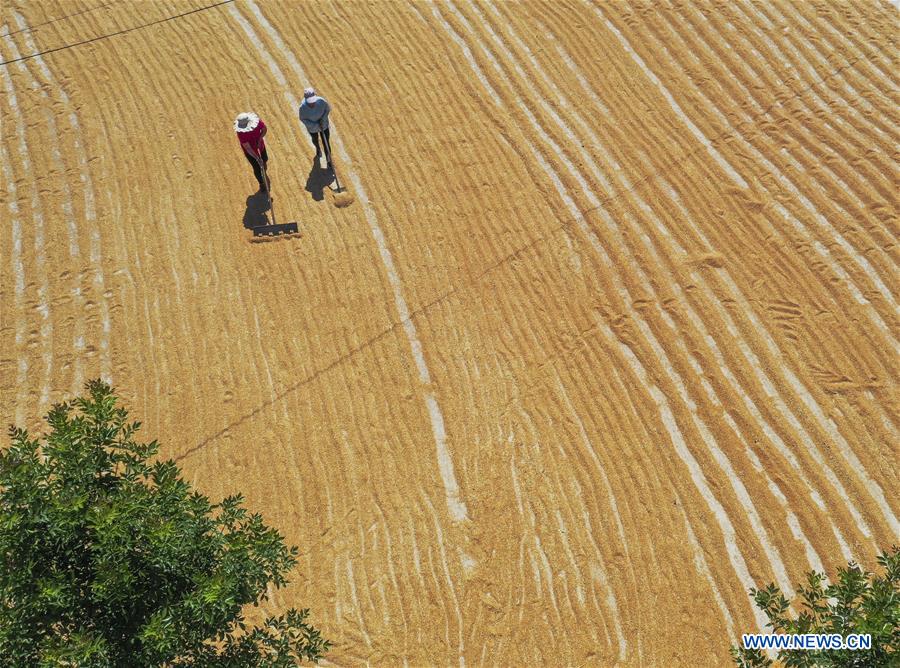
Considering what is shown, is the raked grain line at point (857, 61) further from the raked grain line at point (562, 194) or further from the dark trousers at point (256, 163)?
the dark trousers at point (256, 163)

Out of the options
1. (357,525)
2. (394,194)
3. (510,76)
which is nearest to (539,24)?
(510,76)

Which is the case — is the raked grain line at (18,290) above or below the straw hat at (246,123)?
below

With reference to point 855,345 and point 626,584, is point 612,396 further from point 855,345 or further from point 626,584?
point 855,345


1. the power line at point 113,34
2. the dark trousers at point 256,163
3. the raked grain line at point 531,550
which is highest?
the power line at point 113,34

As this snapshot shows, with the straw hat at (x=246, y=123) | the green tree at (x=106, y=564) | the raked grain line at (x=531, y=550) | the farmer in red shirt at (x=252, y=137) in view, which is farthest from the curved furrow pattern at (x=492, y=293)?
the green tree at (x=106, y=564)

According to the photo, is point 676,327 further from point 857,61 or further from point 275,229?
point 857,61

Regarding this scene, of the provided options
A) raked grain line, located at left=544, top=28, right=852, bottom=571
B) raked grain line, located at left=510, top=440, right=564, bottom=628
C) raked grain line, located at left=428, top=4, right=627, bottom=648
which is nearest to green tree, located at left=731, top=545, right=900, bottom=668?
raked grain line, located at left=428, top=4, right=627, bottom=648

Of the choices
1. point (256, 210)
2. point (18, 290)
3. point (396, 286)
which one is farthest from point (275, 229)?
point (18, 290)
